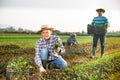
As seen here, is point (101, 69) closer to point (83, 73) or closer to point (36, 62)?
point (83, 73)

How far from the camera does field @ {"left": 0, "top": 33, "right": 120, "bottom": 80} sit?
5.36 meters

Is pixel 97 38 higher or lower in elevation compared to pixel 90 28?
lower

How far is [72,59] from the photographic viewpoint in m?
5.82

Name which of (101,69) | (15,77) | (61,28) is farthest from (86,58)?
(15,77)

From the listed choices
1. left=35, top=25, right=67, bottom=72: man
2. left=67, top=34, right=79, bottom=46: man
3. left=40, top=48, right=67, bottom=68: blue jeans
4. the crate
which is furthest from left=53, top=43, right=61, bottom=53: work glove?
the crate

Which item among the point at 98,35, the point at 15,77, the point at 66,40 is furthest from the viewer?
the point at 98,35

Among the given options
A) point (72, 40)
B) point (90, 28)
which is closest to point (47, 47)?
point (72, 40)

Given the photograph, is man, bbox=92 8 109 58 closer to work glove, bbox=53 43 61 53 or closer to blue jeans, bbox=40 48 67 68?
blue jeans, bbox=40 48 67 68

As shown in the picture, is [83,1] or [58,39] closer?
[58,39]

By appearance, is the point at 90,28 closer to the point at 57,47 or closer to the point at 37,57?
the point at 57,47

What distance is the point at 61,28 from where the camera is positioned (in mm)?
5527

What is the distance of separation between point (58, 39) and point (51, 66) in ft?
1.27

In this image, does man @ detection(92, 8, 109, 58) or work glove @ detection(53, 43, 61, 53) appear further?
man @ detection(92, 8, 109, 58)

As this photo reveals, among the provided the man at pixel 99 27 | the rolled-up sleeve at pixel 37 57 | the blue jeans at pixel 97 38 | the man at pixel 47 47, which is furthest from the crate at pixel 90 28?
the rolled-up sleeve at pixel 37 57
